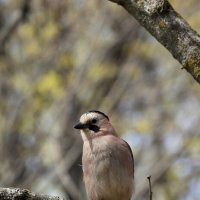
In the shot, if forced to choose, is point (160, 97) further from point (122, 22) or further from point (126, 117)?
point (122, 22)

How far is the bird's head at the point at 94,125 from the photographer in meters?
6.91

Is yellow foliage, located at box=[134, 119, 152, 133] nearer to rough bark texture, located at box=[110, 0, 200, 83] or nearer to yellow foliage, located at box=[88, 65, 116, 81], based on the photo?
yellow foliage, located at box=[88, 65, 116, 81]

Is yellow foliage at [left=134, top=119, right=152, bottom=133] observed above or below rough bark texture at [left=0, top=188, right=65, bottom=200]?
above

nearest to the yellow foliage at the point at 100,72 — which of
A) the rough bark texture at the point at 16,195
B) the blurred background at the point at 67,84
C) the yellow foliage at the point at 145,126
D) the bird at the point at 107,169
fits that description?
the blurred background at the point at 67,84

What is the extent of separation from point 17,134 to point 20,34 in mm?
1881

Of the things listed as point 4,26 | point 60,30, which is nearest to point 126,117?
point 60,30

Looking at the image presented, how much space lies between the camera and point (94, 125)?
696cm

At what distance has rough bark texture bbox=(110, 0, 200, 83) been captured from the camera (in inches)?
186

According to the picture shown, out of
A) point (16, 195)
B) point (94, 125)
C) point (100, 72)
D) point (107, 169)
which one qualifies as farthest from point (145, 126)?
point (16, 195)

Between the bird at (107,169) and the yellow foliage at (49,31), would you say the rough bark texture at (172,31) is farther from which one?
the yellow foliage at (49,31)

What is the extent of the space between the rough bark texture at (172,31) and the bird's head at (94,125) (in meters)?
2.21

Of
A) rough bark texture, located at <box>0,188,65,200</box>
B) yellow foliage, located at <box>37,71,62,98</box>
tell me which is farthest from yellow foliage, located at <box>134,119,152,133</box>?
rough bark texture, located at <box>0,188,65,200</box>

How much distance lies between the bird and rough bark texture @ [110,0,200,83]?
6.37 feet

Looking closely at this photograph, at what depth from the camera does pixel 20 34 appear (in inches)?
472
